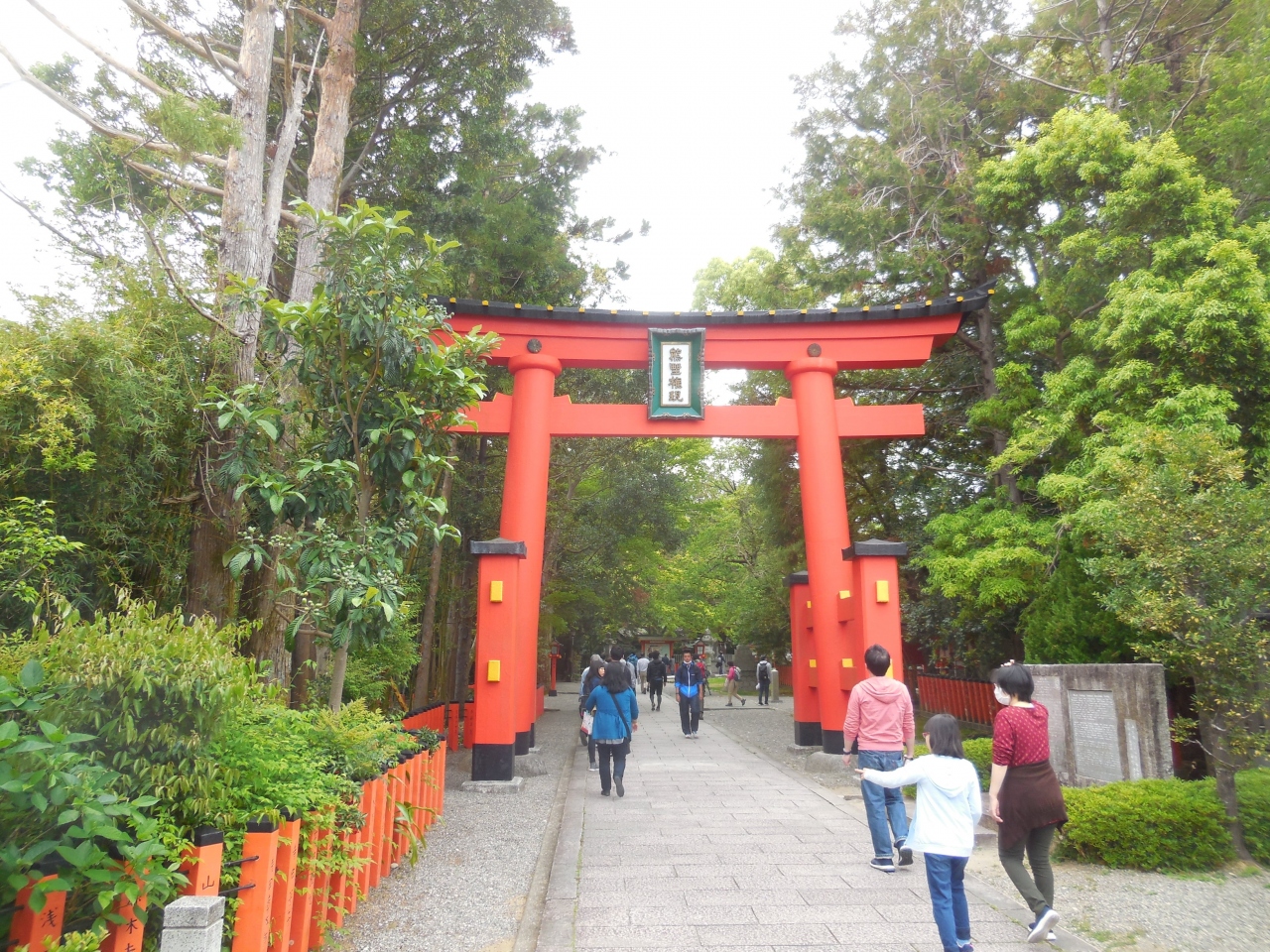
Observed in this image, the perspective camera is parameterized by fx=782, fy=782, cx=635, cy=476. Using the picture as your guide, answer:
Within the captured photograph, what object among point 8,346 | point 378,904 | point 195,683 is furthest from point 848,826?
point 8,346

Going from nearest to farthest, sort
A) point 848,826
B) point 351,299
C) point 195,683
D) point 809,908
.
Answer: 1. point 195,683
2. point 809,908
3. point 351,299
4. point 848,826

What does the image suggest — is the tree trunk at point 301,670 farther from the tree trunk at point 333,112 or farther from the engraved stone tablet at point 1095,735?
the engraved stone tablet at point 1095,735

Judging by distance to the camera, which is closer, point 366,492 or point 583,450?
point 366,492

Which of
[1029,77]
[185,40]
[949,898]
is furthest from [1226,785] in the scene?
[185,40]

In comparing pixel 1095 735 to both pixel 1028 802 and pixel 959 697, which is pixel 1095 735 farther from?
pixel 959 697

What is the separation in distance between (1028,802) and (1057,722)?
113 inches

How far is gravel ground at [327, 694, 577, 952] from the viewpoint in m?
4.19

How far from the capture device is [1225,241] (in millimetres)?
7461

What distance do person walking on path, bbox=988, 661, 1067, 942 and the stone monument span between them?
1859 mm

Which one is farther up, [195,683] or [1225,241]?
[1225,241]

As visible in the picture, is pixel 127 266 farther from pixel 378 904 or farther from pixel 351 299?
pixel 378 904

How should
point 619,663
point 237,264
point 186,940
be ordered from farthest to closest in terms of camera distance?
point 619,663 < point 237,264 < point 186,940

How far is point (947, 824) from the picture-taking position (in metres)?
3.67

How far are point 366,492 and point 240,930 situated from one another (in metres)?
3.26
